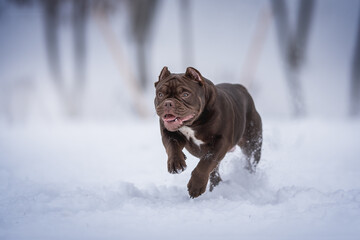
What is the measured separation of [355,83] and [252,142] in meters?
9.39

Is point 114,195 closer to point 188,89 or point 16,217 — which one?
point 16,217

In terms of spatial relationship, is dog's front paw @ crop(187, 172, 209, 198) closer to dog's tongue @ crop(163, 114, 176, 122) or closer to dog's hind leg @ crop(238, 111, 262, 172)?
dog's tongue @ crop(163, 114, 176, 122)

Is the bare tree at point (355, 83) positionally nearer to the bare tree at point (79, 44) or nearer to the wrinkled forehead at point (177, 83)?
the bare tree at point (79, 44)

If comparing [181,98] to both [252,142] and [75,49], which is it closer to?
[252,142]

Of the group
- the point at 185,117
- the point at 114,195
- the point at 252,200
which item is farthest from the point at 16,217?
the point at 252,200

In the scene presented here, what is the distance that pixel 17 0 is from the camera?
12.1 metres

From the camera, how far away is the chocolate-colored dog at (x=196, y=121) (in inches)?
116

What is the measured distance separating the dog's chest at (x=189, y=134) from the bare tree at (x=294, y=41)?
955 centimetres

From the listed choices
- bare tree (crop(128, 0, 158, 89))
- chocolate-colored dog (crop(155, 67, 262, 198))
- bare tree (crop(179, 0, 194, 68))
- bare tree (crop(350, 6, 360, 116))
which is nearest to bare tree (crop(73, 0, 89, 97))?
bare tree (crop(128, 0, 158, 89))

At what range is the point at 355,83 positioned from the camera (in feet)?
39.4

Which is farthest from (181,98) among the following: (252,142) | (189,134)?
(252,142)

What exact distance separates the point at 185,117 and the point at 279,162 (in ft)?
8.64

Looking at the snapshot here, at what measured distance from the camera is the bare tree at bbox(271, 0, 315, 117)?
12.0 meters

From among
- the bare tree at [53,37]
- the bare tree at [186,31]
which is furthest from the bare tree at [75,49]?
the bare tree at [186,31]
